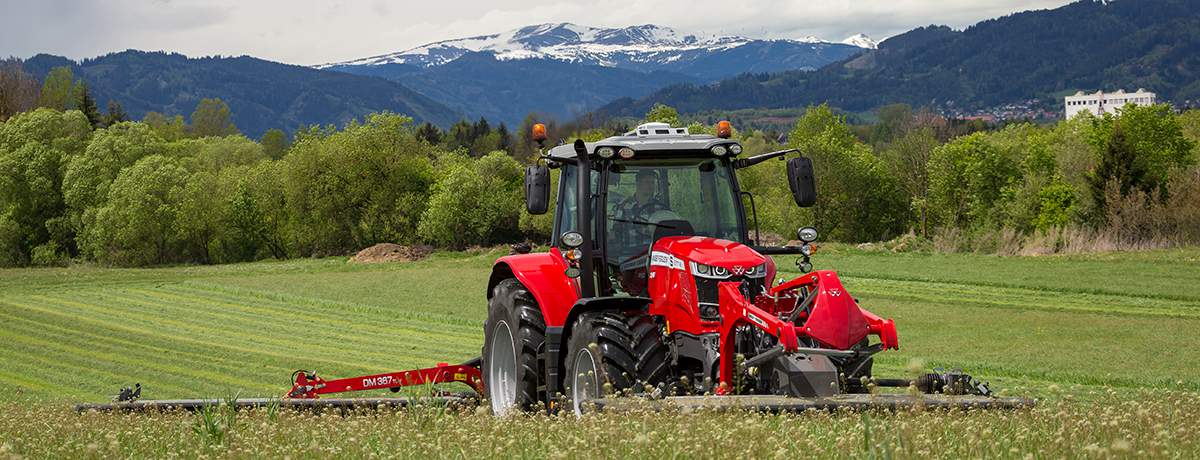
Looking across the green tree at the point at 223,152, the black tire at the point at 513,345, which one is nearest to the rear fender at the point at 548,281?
the black tire at the point at 513,345

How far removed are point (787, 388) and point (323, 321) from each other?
20.0 m

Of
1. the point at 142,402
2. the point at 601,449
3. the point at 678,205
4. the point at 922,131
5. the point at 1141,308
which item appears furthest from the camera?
the point at 922,131

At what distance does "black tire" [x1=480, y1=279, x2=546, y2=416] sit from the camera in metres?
9.80

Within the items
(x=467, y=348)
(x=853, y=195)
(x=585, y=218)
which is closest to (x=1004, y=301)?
(x=467, y=348)

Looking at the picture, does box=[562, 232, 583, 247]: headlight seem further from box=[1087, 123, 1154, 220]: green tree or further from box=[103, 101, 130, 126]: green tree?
box=[103, 101, 130, 126]: green tree

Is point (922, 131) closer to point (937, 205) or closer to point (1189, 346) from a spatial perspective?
point (937, 205)

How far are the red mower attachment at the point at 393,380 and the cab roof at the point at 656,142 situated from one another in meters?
2.51

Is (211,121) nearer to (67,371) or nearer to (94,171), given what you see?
(94,171)

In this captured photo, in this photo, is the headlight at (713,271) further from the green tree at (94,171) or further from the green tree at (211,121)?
the green tree at (211,121)

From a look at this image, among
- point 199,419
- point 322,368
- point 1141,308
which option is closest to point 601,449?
point 199,419

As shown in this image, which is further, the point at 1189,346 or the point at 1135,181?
the point at 1135,181

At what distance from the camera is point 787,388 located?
24.8 ft

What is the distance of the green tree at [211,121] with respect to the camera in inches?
5925

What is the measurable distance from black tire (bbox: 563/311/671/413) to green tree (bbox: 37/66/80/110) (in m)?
101
